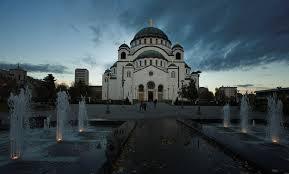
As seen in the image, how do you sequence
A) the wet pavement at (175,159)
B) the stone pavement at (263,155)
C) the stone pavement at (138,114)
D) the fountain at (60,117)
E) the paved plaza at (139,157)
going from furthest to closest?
1. the stone pavement at (138,114)
2. the fountain at (60,117)
3. the wet pavement at (175,159)
4. the paved plaza at (139,157)
5. the stone pavement at (263,155)

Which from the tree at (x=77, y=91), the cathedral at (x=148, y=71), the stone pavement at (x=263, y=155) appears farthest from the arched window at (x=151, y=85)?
the stone pavement at (x=263, y=155)

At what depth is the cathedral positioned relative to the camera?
6781cm

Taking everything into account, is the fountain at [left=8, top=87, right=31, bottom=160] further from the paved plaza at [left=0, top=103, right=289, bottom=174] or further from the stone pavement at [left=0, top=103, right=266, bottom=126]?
the stone pavement at [left=0, top=103, right=266, bottom=126]

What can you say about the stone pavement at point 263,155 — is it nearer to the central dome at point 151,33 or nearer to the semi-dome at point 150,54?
the semi-dome at point 150,54

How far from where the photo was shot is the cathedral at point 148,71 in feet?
222

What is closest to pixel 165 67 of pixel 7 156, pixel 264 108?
pixel 264 108

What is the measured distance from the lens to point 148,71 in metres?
67.3

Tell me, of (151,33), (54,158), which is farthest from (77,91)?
(54,158)

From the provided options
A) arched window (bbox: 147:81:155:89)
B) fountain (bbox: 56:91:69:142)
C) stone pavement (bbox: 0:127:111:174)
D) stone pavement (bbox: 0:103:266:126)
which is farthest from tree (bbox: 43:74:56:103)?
stone pavement (bbox: 0:127:111:174)

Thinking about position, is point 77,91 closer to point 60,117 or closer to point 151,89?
point 151,89

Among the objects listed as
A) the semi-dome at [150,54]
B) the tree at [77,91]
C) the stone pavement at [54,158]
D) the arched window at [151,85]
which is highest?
the semi-dome at [150,54]

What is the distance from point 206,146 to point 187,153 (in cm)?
159

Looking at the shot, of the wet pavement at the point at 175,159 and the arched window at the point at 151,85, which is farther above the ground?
the arched window at the point at 151,85

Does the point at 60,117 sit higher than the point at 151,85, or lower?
lower
